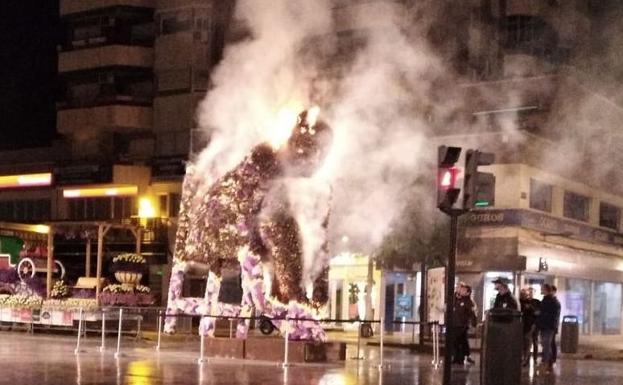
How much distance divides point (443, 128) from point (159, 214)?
20.6 meters

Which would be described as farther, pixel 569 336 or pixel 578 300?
pixel 578 300

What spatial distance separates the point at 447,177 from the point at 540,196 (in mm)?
21784

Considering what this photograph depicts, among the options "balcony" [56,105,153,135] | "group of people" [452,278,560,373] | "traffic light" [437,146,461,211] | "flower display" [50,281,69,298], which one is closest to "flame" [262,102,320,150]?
"group of people" [452,278,560,373]

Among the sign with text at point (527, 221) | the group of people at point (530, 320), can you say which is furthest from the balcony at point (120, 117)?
the group of people at point (530, 320)

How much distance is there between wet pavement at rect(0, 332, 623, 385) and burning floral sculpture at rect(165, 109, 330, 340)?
120 cm

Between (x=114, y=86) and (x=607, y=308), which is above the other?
(x=114, y=86)

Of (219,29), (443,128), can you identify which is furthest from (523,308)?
(219,29)

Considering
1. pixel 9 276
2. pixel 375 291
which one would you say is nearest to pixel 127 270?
pixel 9 276

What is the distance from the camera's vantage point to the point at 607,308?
39312mm

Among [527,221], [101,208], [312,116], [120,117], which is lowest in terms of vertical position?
[527,221]

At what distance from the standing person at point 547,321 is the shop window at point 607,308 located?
18808mm

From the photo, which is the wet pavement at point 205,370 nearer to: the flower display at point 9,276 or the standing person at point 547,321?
the standing person at point 547,321

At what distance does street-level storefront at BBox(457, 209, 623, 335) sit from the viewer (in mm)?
32875

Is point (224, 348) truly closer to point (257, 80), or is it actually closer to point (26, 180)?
point (257, 80)
